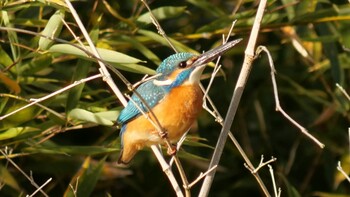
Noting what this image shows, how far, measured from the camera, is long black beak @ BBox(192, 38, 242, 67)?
314 cm

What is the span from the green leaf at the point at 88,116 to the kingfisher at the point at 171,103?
0.25 metres

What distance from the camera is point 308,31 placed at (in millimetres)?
5363

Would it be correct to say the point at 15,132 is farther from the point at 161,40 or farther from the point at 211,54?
the point at 211,54

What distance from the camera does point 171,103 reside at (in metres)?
3.52

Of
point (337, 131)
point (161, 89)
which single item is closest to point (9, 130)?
point (161, 89)

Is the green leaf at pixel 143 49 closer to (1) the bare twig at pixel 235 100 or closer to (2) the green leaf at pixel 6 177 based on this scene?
(2) the green leaf at pixel 6 177

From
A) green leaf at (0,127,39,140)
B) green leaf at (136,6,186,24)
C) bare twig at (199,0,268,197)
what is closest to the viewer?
bare twig at (199,0,268,197)

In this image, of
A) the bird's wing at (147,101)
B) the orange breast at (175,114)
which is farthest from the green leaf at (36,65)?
the orange breast at (175,114)

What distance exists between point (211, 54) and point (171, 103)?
12.3 inches

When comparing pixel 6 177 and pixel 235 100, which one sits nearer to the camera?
pixel 235 100

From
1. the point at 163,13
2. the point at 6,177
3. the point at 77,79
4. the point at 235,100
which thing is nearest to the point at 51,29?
the point at 77,79

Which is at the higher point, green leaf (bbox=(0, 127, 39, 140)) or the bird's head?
the bird's head

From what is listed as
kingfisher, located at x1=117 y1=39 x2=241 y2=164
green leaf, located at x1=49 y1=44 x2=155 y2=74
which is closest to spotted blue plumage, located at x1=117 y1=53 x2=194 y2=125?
kingfisher, located at x1=117 y1=39 x2=241 y2=164

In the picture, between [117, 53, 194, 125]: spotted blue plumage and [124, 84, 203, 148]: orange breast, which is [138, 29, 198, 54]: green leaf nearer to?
[117, 53, 194, 125]: spotted blue plumage
